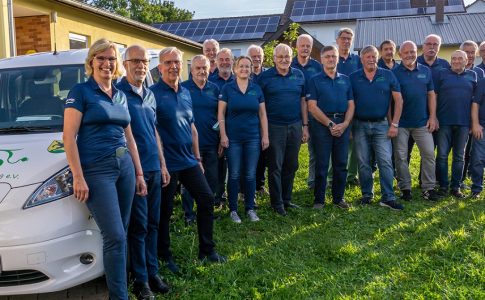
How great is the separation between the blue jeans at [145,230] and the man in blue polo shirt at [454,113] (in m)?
4.60

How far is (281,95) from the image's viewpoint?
6.12m

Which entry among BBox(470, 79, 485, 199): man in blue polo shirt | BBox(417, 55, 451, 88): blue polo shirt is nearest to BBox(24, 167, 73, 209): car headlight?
BBox(417, 55, 451, 88): blue polo shirt

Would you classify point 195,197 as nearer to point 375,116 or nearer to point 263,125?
point 263,125

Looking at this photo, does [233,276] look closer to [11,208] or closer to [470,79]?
[11,208]

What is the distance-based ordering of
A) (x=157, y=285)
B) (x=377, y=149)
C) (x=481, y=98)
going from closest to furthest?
(x=157, y=285) → (x=377, y=149) → (x=481, y=98)

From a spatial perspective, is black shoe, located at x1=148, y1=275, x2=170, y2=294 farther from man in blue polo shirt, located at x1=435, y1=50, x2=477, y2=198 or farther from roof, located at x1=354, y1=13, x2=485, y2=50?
roof, located at x1=354, y1=13, x2=485, y2=50

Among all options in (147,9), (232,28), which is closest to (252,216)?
(232,28)

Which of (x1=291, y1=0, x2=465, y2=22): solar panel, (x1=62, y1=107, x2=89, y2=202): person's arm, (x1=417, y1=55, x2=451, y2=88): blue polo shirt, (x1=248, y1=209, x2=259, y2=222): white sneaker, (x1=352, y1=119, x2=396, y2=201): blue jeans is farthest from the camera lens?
(x1=291, y1=0, x2=465, y2=22): solar panel

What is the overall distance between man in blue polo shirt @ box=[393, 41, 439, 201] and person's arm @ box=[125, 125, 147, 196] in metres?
4.20

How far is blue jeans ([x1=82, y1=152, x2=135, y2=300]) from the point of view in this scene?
127 inches

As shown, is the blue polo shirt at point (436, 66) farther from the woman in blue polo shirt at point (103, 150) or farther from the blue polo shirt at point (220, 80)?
the woman in blue polo shirt at point (103, 150)

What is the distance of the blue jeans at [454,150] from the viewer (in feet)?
22.7

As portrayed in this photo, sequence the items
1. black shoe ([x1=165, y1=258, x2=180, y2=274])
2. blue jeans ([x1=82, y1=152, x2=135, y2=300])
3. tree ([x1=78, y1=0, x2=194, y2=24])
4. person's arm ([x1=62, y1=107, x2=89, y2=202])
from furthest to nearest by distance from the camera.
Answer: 1. tree ([x1=78, y1=0, x2=194, y2=24])
2. black shoe ([x1=165, y1=258, x2=180, y2=274])
3. blue jeans ([x1=82, y1=152, x2=135, y2=300])
4. person's arm ([x1=62, y1=107, x2=89, y2=202])

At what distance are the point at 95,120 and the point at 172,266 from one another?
182cm
